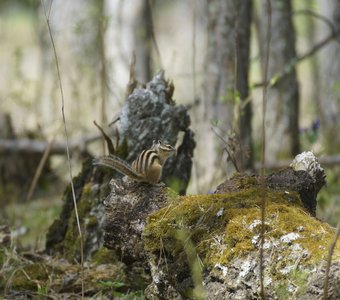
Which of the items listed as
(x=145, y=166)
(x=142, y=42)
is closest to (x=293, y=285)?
(x=145, y=166)

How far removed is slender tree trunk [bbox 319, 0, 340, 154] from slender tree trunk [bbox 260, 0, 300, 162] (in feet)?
1.48

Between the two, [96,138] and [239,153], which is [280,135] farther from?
[239,153]

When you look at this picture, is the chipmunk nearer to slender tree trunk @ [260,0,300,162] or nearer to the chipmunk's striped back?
the chipmunk's striped back

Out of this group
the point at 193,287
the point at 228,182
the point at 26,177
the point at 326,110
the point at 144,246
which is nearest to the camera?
the point at 193,287

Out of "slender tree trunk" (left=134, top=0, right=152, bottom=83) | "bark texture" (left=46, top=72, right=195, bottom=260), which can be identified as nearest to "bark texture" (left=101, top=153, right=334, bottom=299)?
"bark texture" (left=46, top=72, right=195, bottom=260)

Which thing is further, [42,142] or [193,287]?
[42,142]

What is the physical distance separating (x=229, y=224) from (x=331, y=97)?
18.3ft

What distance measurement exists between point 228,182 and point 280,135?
13.0ft

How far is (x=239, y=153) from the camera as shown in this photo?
410 centimetres

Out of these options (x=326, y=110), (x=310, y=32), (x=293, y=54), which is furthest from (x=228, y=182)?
(x=310, y=32)

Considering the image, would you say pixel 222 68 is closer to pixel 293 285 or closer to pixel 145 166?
pixel 145 166

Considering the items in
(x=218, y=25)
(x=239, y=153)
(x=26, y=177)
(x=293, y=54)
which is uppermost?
(x=293, y=54)

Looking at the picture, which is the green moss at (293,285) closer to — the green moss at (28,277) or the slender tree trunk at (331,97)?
the green moss at (28,277)

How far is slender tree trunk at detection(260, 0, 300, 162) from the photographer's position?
283 inches
